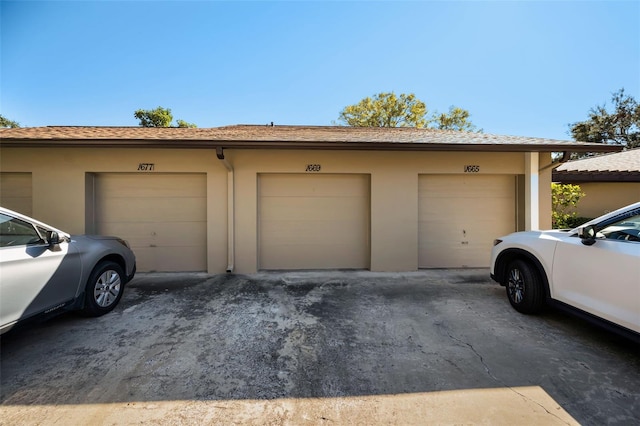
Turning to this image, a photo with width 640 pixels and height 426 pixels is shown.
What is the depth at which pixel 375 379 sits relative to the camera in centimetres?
252

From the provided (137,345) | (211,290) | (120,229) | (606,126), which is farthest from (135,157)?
(606,126)

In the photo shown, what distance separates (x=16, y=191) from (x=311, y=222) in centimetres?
628

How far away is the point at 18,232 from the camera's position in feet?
10.4

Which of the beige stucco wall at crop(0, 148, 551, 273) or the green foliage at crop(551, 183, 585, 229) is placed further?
the green foliage at crop(551, 183, 585, 229)

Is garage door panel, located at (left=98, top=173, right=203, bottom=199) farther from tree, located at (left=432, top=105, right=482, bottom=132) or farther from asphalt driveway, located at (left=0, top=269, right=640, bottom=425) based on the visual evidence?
tree, located at (left=432, top=105, right=482, bottom=132)

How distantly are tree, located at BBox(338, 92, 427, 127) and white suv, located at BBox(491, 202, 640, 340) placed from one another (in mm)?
19448

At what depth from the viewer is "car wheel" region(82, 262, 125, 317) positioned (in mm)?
3650

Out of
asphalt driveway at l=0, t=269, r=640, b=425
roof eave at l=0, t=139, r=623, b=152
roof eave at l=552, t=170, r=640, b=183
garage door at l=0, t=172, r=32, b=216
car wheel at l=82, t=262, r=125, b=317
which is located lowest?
asphalt driveway at l=0, t=269, r=640, b=425

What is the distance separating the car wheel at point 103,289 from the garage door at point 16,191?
12.4 ft

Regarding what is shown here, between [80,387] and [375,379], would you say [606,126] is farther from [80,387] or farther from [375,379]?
[80,387]

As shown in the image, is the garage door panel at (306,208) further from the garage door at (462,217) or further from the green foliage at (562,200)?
the green foliage at (562,200)

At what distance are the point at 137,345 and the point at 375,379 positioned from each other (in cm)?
256

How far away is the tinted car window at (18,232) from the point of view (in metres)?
3.09

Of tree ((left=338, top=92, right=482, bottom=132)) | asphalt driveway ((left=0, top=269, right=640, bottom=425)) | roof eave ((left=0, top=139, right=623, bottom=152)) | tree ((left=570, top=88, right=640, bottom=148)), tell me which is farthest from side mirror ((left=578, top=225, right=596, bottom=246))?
tree ((left=570, top=88, right=640, bottom=148))
